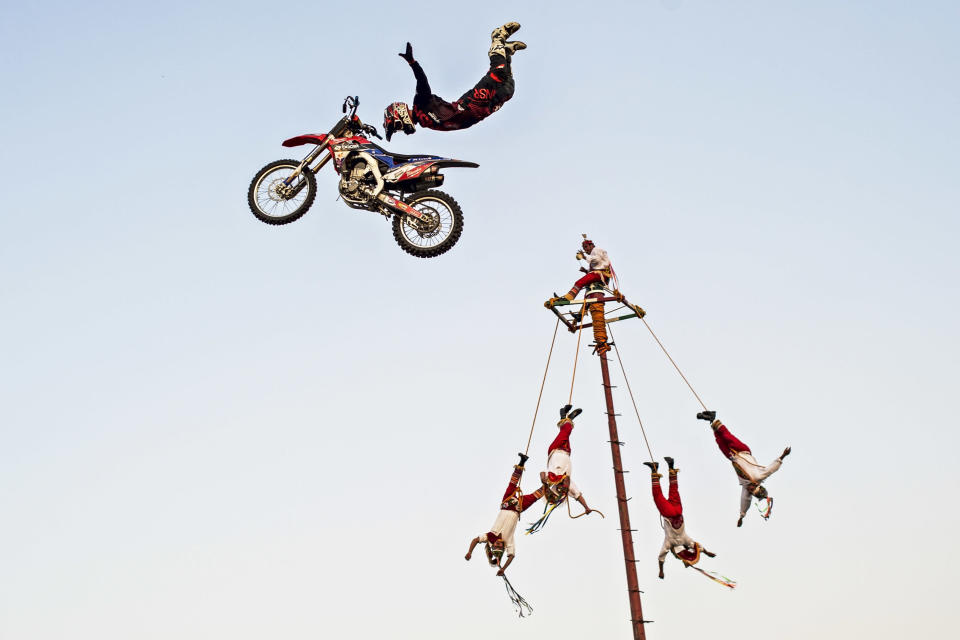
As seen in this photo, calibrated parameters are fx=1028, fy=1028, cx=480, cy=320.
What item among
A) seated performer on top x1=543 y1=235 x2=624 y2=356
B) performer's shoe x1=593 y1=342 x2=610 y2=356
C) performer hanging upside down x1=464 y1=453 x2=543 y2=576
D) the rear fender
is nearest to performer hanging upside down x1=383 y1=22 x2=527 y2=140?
the rear fender

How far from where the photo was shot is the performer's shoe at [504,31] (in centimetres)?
1591

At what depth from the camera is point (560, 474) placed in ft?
42.4

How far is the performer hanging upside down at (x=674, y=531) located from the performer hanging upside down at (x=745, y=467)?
0.69 m

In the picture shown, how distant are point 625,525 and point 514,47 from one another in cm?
765

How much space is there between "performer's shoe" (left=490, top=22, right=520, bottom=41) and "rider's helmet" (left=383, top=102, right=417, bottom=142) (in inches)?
71.5

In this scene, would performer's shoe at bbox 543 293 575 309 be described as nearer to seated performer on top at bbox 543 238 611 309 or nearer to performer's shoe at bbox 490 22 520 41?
seated performer on top at bbox 543 238 611 309

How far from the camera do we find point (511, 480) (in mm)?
13078

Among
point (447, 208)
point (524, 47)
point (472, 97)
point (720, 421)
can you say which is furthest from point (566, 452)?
point (524, 47)

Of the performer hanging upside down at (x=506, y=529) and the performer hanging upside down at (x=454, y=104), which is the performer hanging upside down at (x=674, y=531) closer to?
the performer hanging upside down at (x=506, y=529)

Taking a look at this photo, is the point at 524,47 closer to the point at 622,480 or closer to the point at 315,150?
the point at 315,150

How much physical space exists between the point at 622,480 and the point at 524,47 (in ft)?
23.4

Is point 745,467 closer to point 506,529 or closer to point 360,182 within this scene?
point 506,529

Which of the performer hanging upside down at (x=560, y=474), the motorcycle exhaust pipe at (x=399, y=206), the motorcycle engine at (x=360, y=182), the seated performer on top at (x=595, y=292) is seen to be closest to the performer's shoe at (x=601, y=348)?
the seated performer on top at (x=595, y=292)

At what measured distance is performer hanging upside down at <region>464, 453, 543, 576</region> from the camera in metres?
12.6
